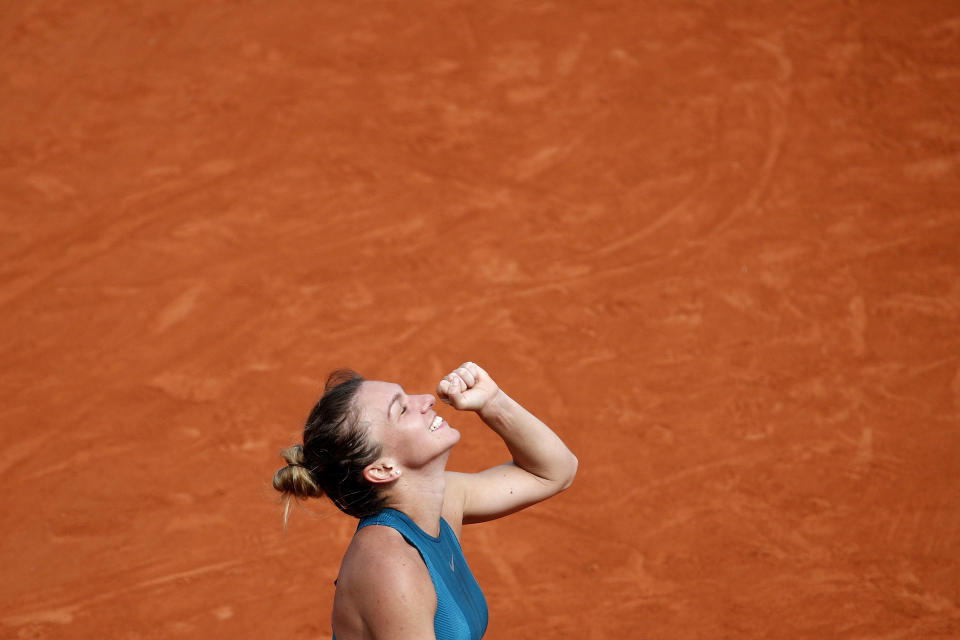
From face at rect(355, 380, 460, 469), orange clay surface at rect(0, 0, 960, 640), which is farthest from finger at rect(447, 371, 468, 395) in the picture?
orange clay surface at rect(0, 0, 960, 640)

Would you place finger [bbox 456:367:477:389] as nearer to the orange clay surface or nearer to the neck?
the neck

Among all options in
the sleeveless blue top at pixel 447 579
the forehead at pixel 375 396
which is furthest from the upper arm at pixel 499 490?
the forehead at pixel 375 396

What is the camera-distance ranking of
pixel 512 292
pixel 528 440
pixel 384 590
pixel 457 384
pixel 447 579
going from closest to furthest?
pixel 384 590
pixel 447 579
pixel 457 384
pixel 528 440
pixel 512 292

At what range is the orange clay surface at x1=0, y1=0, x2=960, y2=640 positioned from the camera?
5.22 metres

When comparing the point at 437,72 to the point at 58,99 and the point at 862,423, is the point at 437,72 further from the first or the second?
the point at 862,423

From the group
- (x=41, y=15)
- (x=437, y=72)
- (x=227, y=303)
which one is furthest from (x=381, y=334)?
(x=41, y=15)

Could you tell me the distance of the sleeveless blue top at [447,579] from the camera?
7.94 feet

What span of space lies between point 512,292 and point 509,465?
3608mm

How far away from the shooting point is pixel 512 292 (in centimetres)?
657

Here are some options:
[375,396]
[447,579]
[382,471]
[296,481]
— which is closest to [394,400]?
[375,396]

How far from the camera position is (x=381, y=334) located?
6.34m

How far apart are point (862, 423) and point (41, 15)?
291 inches

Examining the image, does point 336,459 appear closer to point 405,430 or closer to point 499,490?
point 405,430

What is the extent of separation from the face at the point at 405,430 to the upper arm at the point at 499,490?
14.0 inches
